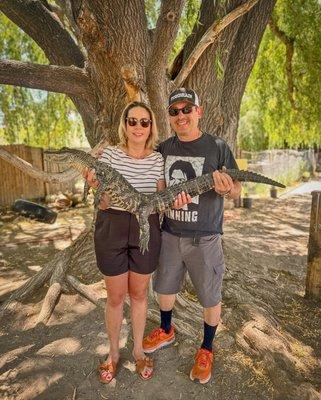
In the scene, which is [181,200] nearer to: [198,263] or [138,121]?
[198,263]

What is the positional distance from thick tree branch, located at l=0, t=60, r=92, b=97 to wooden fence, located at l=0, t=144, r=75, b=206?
323 inches

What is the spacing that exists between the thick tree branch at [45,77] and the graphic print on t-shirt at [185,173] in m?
1.89

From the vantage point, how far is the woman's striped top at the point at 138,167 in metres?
2.81

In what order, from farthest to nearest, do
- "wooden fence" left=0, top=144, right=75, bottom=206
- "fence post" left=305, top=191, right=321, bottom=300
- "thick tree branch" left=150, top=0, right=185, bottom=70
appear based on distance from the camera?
"wooden fence" left=0, top=144, right=75, bottom=206 → "fence post" left=305, top=191, right=321, bottom=300 → "thick tree branch" left=150, top=0, right=185, bottom=70

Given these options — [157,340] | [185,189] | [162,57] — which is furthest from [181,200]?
[162,57]

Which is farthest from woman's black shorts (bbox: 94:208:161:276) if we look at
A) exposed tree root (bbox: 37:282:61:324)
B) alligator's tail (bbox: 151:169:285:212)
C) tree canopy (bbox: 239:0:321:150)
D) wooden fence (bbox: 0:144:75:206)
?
wooden fence (bbox: 0:144:75:206)

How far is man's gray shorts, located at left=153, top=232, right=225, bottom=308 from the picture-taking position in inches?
114

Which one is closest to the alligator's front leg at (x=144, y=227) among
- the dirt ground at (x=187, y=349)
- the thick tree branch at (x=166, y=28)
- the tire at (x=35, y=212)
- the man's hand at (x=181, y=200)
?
the man's hand at (x=181, y=200)

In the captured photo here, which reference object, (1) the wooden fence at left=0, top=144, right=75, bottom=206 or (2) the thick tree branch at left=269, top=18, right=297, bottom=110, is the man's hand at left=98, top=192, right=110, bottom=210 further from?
(1) the wooden fence at left=0, top=144, right=75, bottom=206

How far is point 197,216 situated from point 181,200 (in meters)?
0.25

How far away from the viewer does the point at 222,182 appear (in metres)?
2.69

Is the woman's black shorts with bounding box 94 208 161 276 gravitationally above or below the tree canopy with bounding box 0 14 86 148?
below

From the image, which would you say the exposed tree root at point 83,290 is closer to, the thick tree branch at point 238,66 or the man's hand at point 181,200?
the man's hand at point 181,200

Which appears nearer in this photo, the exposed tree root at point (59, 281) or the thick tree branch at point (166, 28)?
the thick tree branch at point (166, 28)
